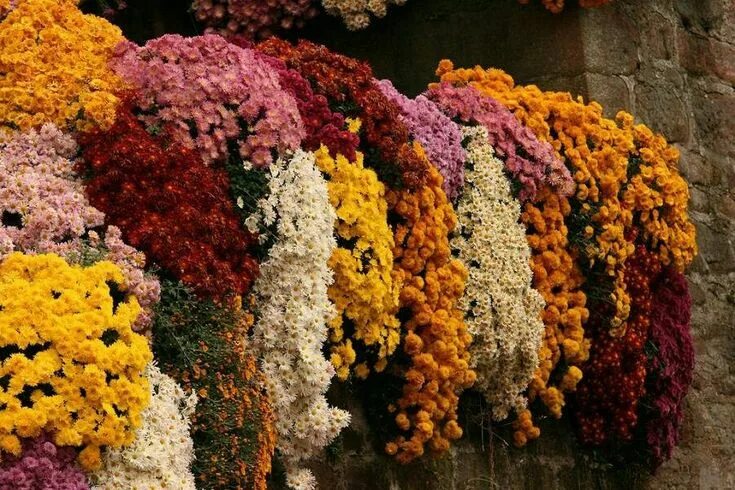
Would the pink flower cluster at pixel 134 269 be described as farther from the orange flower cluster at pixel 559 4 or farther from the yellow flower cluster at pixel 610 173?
the orange flower cluster at pixel 559 4

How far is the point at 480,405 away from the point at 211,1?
2.87 meters

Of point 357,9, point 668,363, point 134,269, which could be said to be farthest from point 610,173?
point 134,269

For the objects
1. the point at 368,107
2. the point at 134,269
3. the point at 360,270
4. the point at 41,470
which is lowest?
the point at 41,470

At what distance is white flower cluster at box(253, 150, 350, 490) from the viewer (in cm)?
441

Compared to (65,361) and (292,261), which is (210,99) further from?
(65,361)

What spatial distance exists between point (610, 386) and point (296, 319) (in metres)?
2.11

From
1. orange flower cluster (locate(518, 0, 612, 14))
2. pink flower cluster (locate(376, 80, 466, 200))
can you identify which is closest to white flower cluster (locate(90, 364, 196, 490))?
pink flower cluster (locate(376, 80, 466, 200))

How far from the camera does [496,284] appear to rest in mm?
5410

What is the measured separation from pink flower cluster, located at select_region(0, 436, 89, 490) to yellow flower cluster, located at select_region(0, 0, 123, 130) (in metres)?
1.24

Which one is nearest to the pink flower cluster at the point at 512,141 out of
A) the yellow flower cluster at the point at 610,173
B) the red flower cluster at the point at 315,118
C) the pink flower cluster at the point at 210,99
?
the yellow flower cluster at the point at 610,173

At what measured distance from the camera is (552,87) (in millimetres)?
6703

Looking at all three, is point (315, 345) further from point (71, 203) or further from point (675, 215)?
point (675, 215)

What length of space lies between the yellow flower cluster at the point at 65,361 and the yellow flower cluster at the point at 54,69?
2.46 feet

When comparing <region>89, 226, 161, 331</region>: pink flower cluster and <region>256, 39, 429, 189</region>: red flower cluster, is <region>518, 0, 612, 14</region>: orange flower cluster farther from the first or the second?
<region>89, 226, 161, 331</region>: pink flower cluster
